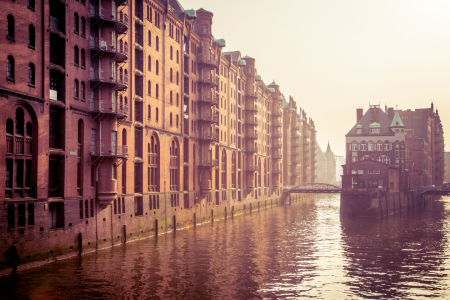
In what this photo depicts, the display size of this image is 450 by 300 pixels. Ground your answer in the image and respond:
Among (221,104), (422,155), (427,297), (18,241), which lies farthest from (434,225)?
(422,155)

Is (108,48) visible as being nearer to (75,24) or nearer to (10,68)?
(75,24)

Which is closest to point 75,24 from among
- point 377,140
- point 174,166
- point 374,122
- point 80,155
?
point 80,155

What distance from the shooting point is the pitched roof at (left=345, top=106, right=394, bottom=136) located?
110963 mm

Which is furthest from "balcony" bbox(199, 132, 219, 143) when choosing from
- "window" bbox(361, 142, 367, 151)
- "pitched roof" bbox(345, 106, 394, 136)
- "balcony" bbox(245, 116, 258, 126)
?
"pitched roof" bbox(345, 106, 394, 136)

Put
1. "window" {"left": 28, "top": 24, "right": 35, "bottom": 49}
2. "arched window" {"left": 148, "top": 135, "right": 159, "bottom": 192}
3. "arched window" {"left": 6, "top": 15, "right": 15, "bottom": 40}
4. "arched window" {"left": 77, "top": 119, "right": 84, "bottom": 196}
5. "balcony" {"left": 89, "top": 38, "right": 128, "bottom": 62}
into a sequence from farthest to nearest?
"arched window" {"left": 148, "top": 135, "right": 159, "bottom": 192} → "balcony" {"left": 89, "top": 38, "right": 128, "bottom": 62} → "arched window" {"left": 77, "top": 119, "right": 84, "bottom": 196} → "window" {"left": 28, "top": 24, "right": 35, "bottom": 49} → "arched window" {"left": 6, "top": 15, "right": 15, "bottom": 40}

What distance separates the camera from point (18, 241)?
31.7m

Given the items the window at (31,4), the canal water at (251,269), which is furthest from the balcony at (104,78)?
the canal water at (251,269)

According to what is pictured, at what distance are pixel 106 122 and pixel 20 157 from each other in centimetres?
1124

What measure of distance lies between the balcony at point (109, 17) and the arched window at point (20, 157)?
39.4ft

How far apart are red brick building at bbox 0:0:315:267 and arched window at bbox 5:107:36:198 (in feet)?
0.22

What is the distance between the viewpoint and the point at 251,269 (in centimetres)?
3519

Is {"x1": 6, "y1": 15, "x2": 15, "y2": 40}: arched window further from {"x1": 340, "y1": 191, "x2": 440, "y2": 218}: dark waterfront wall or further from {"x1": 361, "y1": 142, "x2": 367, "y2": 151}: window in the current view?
{"x1": 361, "y1": 142, "x2": 367, "y2": 151}: window

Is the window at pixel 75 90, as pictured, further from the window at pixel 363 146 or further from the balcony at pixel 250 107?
Answer: the window at pixel 363 146

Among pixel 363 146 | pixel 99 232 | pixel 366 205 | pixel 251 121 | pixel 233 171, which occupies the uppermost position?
pixel 251 121
